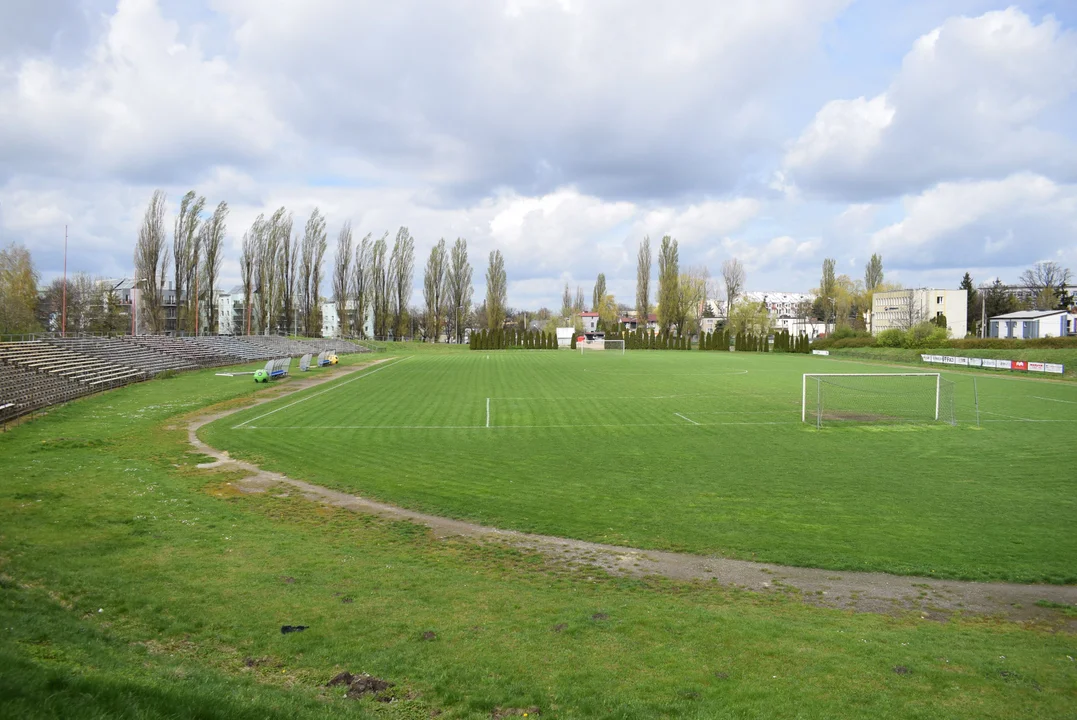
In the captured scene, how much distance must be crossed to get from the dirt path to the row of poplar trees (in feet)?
274

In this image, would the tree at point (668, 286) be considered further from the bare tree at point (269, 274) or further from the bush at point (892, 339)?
the bare tree at point (269, 274)

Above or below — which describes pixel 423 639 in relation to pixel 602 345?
below

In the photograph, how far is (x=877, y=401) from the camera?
32156mm

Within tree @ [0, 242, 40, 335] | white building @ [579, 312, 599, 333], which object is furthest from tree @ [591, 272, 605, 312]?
tree @ [0, 242, 40, 335]

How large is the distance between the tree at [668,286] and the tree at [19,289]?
276 feet

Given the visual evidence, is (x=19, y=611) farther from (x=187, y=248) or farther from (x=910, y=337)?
(x=910, y=337)

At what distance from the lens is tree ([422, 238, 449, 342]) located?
338ft

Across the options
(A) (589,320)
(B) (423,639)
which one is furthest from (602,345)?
(B) (423,639)

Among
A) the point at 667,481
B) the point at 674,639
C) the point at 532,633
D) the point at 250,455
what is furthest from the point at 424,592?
the point at 250,455

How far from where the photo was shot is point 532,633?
7.17 m

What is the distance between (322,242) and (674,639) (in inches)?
3640

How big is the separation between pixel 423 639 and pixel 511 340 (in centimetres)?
9366

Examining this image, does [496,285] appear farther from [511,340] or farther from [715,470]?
[715,470]

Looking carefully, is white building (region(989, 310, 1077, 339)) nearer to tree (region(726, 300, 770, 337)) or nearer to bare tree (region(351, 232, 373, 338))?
tree (region(726, 300, 770, 337))
